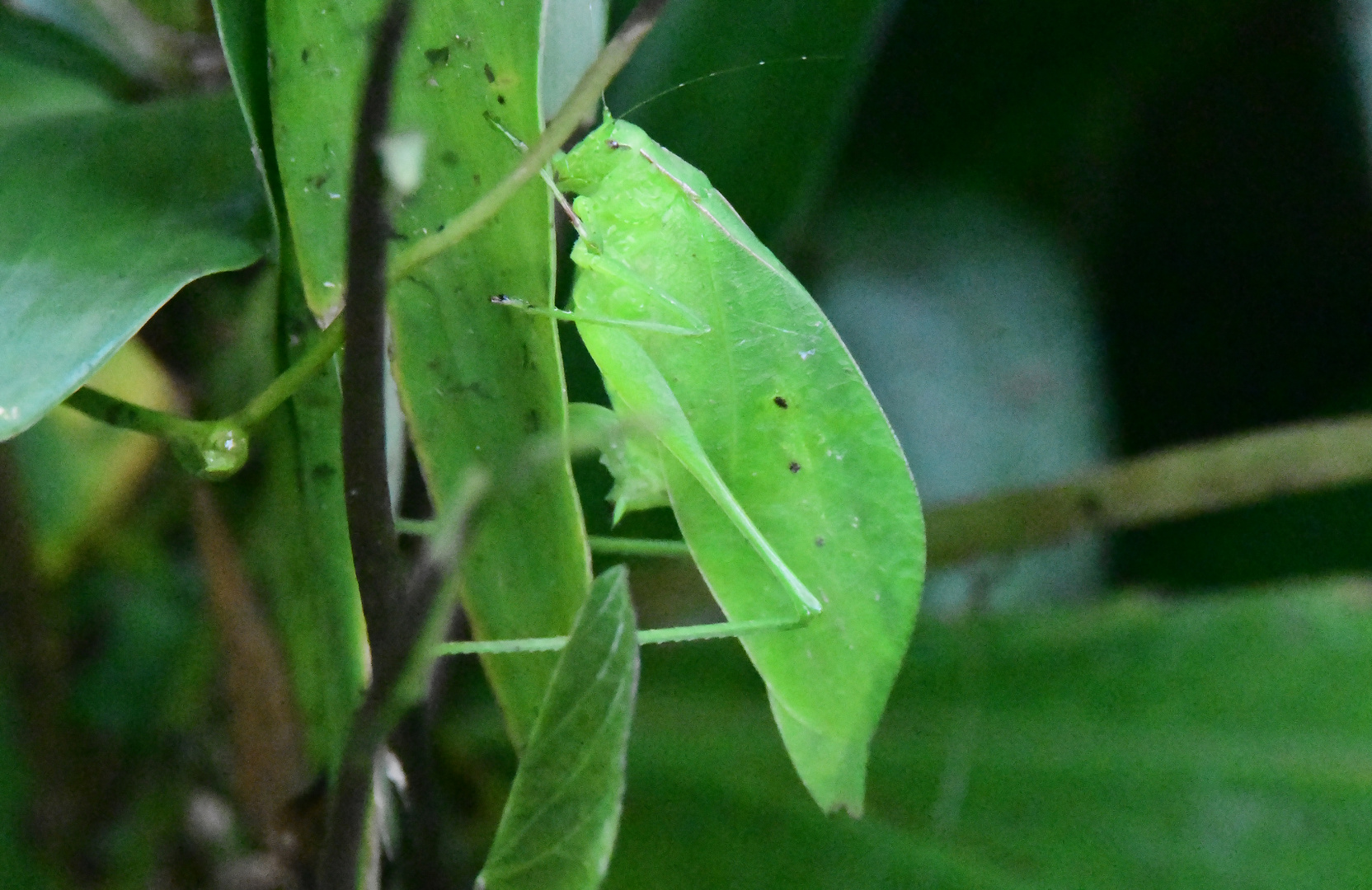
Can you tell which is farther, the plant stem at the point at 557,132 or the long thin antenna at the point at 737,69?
the long thin antenna at the point at 737,69

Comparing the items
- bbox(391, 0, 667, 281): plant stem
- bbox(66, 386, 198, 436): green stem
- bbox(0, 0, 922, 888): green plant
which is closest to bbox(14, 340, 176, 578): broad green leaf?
bbox(0, 0, 922, 888): green plant

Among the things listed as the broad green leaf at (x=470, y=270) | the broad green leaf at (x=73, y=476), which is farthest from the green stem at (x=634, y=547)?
the broad green leaf at (x=73, y=476)

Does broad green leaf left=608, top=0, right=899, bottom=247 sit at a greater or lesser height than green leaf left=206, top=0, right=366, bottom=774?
greater

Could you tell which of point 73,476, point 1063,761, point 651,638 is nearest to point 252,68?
point 651,638

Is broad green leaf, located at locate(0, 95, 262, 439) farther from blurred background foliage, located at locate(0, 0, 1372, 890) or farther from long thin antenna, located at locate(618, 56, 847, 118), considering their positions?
long thin antenna, located at locate(618, 56, 847, 118)

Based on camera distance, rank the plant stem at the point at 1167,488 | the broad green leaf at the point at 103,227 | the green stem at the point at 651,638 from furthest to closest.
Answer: the plant stem at the point at 1167,488 < the green stem at the point at 651,638 < the broad green leaf at the point at 103,227

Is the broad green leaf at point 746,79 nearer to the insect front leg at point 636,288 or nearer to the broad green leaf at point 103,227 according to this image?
the insect front leg at point 636,288

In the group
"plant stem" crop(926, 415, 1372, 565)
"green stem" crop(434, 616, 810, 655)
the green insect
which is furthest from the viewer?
"plant stem" crop(926, 415, 1372, 565)

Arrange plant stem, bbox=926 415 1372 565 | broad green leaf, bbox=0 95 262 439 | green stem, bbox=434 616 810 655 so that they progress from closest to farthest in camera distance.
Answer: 1. broad green leaf, bbox=0 95 262 439
2. green stem, bbox=434 616 810 655
3. plant stem, bbox=926 415 1372 565
